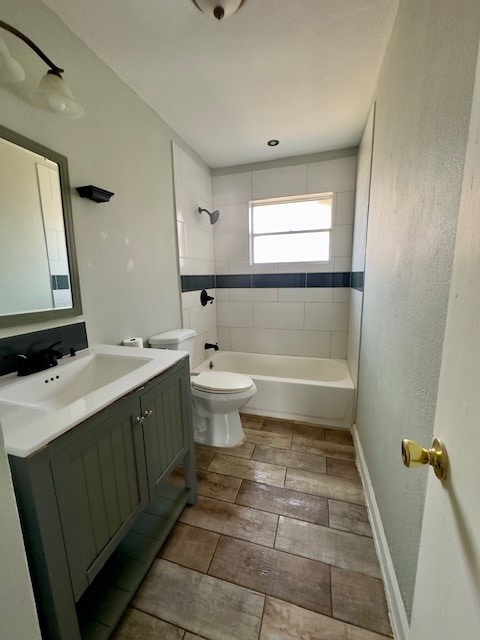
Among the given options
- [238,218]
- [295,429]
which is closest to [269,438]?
[295,429]

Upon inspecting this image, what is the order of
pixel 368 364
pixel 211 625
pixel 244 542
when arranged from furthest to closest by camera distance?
pixel 368 364 → pixel 244 542 → pixel 211 625

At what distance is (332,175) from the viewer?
2578 mm

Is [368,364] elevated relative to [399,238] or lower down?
lower down

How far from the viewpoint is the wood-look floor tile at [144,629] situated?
3.19ft

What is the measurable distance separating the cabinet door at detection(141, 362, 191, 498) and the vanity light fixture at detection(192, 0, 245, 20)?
62.8 inches

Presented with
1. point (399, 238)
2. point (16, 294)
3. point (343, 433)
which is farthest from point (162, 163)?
point (343, 433)

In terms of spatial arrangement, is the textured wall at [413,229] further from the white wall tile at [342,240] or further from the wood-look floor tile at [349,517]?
the white wall tile at [342,240]

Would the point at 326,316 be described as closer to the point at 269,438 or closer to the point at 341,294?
the point at 341,294

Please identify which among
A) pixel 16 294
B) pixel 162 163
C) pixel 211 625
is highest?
pixel 162 163

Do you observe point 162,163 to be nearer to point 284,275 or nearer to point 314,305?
point 284,275

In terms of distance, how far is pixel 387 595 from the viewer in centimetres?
107

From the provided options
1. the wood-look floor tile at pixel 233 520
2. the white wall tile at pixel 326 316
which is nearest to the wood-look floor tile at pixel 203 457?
the wood-look floor tile at pixel 233 520

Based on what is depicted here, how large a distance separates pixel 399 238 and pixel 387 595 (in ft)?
4.72

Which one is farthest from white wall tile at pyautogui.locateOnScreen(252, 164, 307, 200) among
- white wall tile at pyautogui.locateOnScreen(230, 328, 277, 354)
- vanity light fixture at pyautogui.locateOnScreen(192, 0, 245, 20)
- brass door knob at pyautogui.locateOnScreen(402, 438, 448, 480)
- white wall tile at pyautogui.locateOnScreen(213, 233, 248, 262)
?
brass door knob at pyautogui.locateOnScreen(402, 438, 448, 480)
